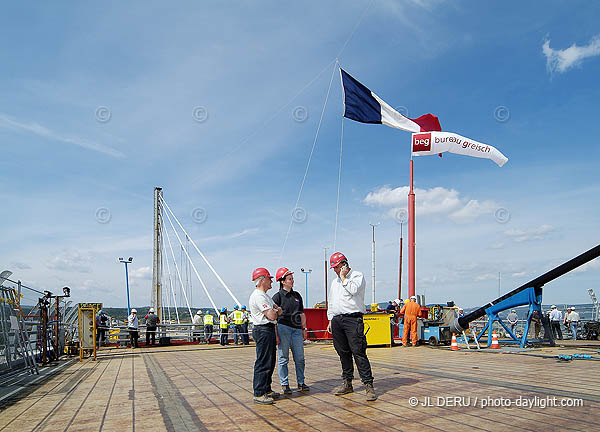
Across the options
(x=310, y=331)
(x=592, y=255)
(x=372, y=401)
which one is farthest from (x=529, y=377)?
(x=310, y=331)

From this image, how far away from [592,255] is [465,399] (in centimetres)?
748

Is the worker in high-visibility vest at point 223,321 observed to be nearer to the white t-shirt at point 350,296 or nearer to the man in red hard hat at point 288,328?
the man in red hard hat at point 288,328

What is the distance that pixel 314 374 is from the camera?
8.09 metres

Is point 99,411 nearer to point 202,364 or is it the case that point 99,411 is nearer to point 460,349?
point 202,364

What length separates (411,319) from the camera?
1416 centimetres

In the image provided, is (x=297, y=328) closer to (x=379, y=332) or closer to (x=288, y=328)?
(x=288, y=328)

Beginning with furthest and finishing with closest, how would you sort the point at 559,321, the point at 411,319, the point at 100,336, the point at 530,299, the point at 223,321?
the point at 223,321 → the point at 559,321 → the point at 100,336 → the point at 411,319 → the point at 530,299

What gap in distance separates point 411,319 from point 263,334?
9.28 m

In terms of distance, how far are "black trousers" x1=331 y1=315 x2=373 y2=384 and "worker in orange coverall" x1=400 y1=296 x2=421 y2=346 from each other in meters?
8.43

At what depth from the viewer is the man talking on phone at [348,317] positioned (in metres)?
5.82

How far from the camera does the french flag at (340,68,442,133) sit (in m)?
15.3

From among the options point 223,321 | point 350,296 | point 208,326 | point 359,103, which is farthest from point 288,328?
point 208,326

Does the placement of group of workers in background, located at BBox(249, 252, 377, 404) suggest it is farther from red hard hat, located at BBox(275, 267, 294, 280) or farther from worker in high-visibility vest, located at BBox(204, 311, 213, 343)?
worker in high-visibility vest, located at BBox(204, 311, 213, 343)

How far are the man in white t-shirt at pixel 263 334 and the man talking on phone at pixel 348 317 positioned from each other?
773mm
